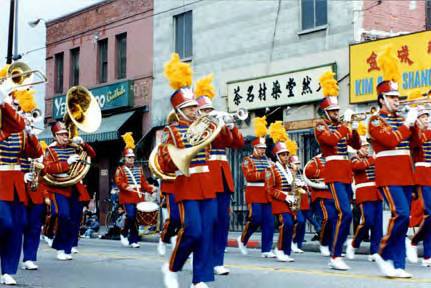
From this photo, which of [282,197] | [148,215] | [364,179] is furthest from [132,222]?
[364,179]

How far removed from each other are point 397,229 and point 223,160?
9.87 feet

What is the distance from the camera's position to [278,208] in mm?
12594

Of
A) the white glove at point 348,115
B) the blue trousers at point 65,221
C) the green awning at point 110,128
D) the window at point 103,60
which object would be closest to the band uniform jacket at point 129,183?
the blue trousers at point 65,221

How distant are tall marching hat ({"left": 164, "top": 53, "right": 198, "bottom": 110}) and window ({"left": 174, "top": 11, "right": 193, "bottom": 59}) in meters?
17.3

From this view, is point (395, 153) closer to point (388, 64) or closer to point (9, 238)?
point (388, 64)

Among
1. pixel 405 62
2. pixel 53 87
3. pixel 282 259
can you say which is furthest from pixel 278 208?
pixel 53 87

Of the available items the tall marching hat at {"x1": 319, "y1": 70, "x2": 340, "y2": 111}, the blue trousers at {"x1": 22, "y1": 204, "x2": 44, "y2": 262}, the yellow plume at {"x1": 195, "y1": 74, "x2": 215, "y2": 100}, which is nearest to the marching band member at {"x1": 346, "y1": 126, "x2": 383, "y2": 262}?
the tall marching hat at {"x1": 319, "y1": 70, "x2": 340, "y2": 111}

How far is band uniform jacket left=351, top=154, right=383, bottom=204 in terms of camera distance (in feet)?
38.4

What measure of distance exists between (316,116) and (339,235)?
1018 centimetres

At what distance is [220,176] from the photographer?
10.2 metres

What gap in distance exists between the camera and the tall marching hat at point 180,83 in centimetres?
803

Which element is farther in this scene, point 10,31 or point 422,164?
point 10,31

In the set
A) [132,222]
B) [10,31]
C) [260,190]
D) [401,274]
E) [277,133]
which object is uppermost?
[10,31]

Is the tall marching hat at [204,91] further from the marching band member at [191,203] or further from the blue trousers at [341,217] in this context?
the blue trousers at [341,217]
